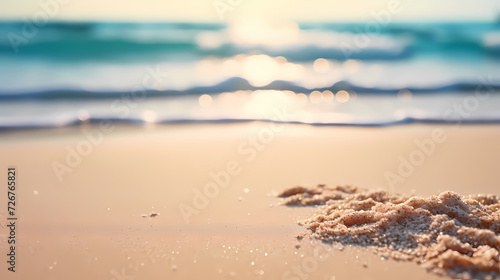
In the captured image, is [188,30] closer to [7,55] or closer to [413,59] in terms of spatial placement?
[7,55]

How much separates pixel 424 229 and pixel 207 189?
1.56 metres

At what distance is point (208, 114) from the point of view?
5.79 m

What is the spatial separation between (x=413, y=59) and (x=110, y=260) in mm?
10713

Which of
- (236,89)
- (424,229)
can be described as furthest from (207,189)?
(236,89)

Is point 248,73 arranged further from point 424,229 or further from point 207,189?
point 424,229

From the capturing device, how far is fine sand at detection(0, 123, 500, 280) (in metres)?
2.34

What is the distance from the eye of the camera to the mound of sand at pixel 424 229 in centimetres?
217

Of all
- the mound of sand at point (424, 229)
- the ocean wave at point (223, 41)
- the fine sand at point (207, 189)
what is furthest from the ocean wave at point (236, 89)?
the mound of sand at point (424, 229)

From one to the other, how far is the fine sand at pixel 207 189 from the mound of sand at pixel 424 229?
89 mm

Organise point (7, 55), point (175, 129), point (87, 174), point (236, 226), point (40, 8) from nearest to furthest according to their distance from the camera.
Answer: point (236, 226) → point (87, 174) → point (175, 129) → point (7, 55) → point (40, 8)

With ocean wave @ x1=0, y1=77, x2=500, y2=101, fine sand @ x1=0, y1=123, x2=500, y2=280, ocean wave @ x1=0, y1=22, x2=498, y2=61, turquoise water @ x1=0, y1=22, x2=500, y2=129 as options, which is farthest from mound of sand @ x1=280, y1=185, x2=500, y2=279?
ocean wave @ x1=0, y1=22, x2=498, y2=61

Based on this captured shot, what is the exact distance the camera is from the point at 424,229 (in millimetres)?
2434

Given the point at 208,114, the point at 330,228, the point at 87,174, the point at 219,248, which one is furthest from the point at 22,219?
the point at 208,114

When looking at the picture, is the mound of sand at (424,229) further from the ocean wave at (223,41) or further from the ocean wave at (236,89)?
the ocean wave at (223,41)
